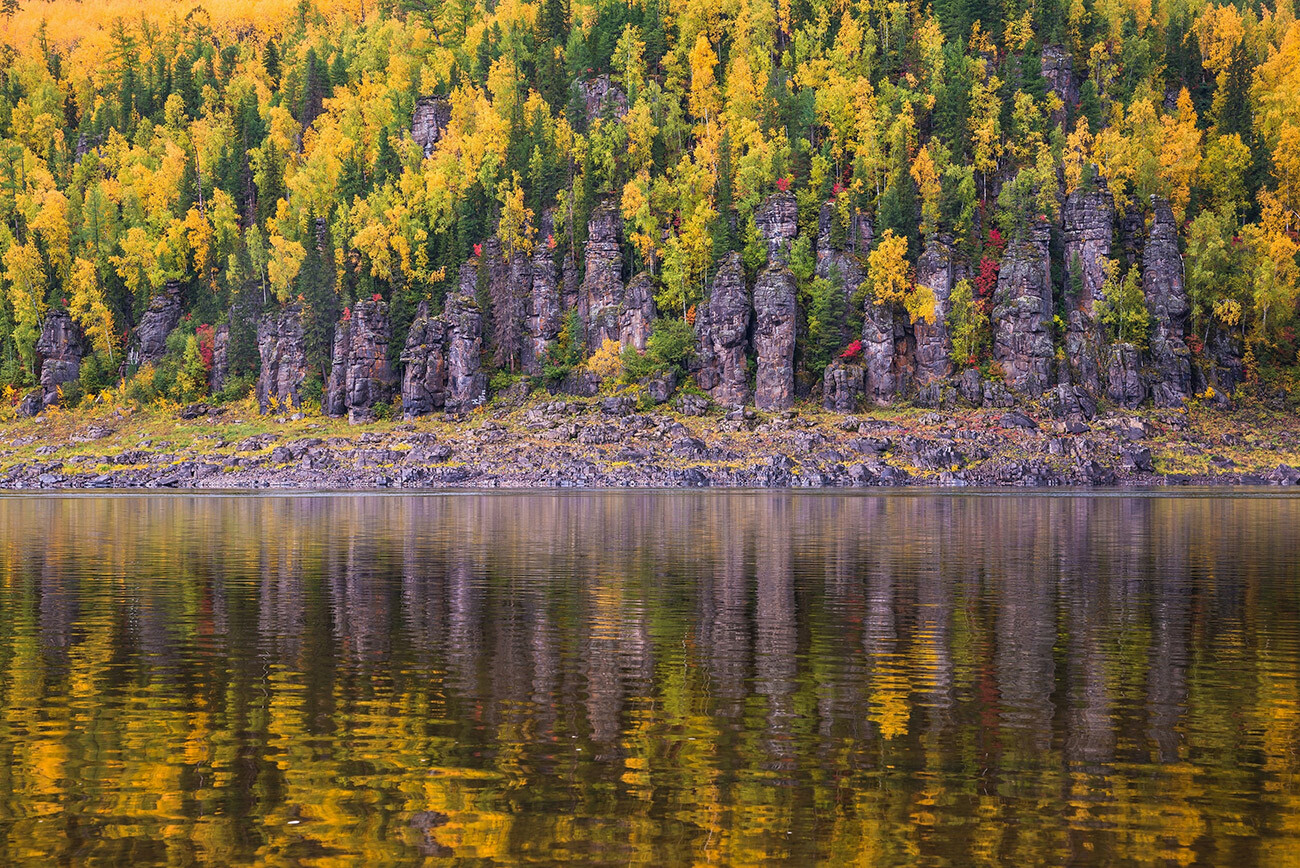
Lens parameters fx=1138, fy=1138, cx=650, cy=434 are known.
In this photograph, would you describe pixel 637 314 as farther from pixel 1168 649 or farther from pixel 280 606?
pixel 1168 649

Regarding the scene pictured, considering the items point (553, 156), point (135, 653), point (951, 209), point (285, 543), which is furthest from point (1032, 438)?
point (135, 653)

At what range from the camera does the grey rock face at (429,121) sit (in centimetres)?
17450

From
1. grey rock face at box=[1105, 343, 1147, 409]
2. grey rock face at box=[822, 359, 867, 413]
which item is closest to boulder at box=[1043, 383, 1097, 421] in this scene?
grey rock face at box=[1105, 343, 1147, 409]

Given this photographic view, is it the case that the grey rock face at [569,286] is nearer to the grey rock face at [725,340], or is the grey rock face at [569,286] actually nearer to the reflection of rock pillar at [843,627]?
the grey rock face at [725,340]

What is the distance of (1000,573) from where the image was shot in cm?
3822

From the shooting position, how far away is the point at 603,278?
149m

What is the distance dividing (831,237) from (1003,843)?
5407 inches

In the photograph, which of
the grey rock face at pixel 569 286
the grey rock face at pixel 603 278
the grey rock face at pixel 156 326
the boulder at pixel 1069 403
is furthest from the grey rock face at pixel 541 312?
the boulder at pixel 1069 403

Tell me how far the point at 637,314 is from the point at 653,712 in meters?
128

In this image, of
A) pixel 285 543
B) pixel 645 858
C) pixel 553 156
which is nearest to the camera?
pixel 645 858

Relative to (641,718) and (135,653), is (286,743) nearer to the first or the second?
(641,718)

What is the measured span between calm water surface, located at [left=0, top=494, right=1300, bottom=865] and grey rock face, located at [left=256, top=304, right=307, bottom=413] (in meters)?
113

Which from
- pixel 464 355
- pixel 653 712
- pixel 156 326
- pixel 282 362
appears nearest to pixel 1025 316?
pixel 464 355

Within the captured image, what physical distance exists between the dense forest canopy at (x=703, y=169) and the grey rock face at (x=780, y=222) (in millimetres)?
2062
